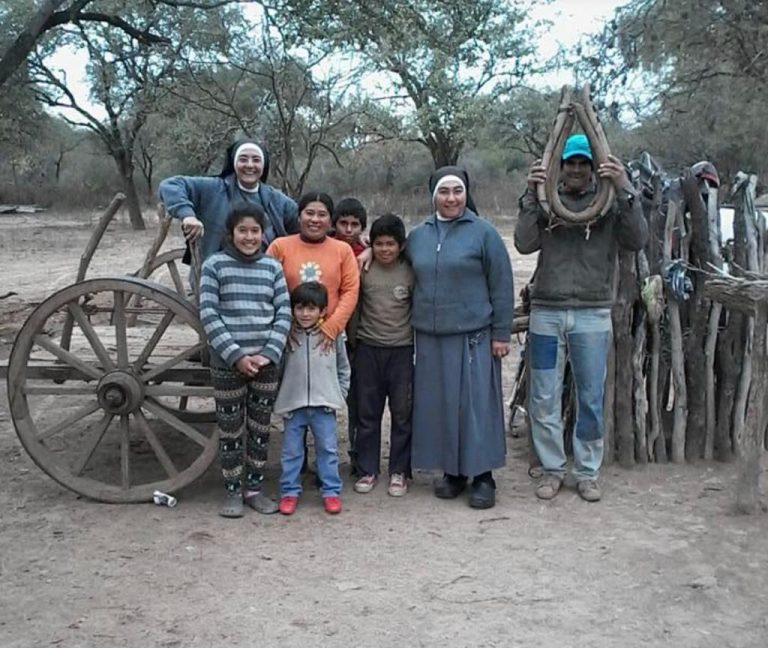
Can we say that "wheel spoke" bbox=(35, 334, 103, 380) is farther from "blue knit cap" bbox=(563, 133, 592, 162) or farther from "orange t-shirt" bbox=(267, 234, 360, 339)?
"blue knit cap" bbox=(563, 133, 592, 162)

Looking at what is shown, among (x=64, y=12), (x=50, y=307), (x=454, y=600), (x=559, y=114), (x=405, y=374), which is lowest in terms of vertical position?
(x=454, y=600)

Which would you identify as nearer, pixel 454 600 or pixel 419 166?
pixel 454 600

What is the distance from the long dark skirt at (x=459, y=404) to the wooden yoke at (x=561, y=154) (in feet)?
2.26

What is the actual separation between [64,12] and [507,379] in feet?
23.3

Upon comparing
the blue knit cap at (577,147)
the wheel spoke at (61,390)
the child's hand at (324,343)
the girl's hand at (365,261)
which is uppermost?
the blue knit cap at (577,147)

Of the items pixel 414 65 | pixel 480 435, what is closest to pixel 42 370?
pixel 480 435

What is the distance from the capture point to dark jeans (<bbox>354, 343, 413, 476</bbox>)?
4.39 metres

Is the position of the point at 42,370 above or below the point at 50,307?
below

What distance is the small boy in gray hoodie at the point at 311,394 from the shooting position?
409 cm

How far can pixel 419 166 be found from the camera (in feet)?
108

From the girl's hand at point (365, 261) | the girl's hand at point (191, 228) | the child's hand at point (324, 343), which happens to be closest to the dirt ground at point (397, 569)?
the child's hand at point (324, 343)

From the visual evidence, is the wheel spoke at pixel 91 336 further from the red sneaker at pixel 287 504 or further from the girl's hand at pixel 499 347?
the girl's hand at pixel 499 347

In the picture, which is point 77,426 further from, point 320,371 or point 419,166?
point 419,166

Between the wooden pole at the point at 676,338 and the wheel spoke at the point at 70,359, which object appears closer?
the wheel spoke at the point at 70,359
